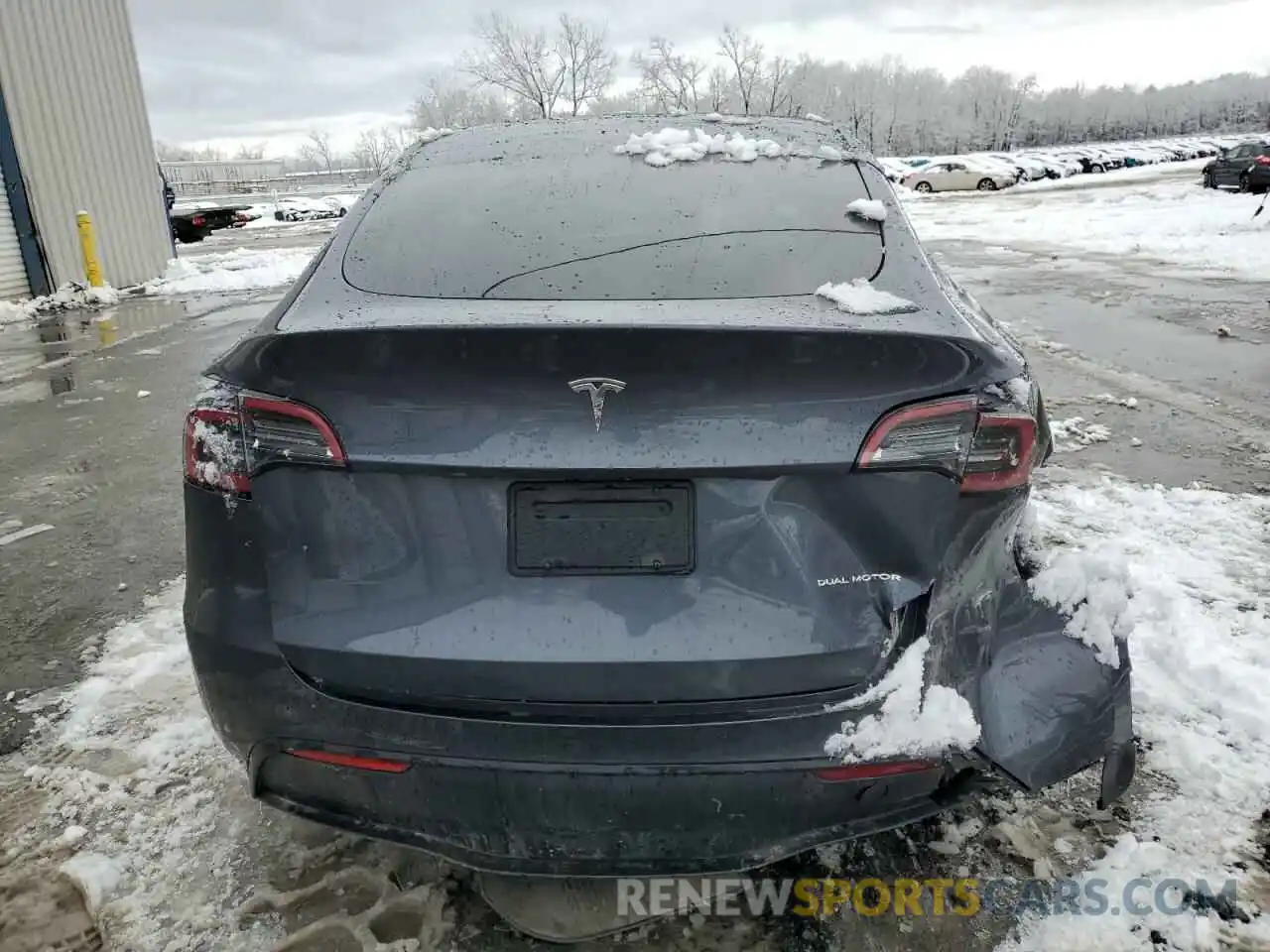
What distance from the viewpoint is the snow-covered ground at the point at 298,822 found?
2129 millimetres

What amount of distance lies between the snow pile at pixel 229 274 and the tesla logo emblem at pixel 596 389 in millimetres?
13614

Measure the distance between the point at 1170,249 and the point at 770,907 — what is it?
18224 mm

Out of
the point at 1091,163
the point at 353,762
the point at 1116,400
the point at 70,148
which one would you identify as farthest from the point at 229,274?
the point at 1091,163

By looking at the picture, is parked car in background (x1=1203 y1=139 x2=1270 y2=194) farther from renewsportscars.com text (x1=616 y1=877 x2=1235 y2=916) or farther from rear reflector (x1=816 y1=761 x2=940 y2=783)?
rear reflector (x1=816 y1=761 x2=940 y2=783)

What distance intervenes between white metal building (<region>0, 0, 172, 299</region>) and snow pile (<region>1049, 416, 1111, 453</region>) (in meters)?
15.0

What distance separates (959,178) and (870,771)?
49213 millimetres

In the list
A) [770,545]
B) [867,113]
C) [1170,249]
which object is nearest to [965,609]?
[770,545]

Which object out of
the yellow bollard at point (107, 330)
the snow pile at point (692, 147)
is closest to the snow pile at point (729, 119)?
the snow pile at point (692, 147)

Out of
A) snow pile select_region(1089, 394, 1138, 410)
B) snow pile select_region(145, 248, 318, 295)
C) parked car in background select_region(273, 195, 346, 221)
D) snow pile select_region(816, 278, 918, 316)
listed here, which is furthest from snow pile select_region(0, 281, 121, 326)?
parked car in background select_region(273, 195, 346, 221)

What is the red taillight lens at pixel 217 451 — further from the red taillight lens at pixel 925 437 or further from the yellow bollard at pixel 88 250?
the yellow bollard at pixel 88 250

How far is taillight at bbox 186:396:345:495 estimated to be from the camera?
69.6 inches

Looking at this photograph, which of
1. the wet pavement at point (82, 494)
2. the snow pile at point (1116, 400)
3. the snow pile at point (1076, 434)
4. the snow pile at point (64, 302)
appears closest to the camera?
the wet pavement at point (82, 494)

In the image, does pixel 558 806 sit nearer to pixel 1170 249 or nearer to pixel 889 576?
pixel 889 576

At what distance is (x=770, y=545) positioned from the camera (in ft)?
5.65
